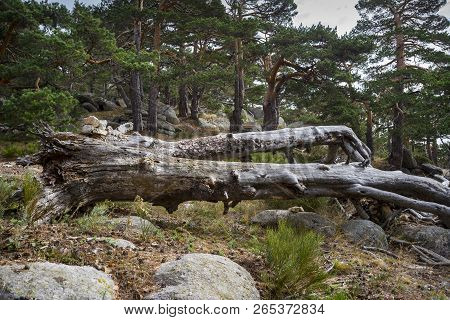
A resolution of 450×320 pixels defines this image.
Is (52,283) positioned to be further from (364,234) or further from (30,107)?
(30,107)

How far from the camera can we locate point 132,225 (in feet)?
17.0

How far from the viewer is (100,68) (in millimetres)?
16938

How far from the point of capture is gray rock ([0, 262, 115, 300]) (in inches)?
105

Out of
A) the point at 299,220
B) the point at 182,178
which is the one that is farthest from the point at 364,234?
the point at 182,178

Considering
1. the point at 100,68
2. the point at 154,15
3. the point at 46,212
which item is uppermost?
the point at 154,15

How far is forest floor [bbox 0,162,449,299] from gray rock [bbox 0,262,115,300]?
0.25 metres

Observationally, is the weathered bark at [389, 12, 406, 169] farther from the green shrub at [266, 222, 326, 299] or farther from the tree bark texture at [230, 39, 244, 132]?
the green shrub at [266, 222, 326, 299]

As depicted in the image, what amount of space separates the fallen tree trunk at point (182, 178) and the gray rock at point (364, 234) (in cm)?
62

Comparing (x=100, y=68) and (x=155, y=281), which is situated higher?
(x=100, y=68)

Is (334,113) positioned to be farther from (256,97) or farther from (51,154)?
(51,154)

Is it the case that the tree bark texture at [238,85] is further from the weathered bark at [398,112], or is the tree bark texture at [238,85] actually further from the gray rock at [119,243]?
the gray rock at [119,243]

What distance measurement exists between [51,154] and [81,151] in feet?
1.47

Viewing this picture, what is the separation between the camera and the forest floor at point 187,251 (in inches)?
138
